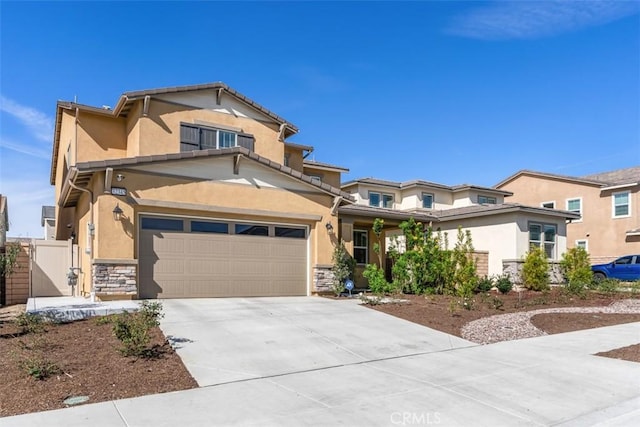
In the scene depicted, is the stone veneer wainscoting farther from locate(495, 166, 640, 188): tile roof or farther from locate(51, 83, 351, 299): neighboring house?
locate(495, 166, 640, 188): tile roof

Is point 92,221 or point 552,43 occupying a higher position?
point 552,43

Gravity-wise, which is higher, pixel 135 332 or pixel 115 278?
pixel 115 278

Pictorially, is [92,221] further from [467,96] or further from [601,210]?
[601,210]

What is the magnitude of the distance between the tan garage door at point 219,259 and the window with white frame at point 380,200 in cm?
1374

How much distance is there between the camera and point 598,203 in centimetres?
2922

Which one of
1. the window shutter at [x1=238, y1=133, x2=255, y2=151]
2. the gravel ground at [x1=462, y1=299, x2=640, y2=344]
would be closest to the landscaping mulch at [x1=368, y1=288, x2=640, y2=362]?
the gravel ground at [x1=462, y1=299, x2=640, y2=344]

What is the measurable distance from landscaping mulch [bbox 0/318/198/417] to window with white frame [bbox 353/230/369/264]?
12739mm

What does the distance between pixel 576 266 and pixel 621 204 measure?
11.6 metres

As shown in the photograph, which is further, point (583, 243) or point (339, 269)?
point (583, 243)

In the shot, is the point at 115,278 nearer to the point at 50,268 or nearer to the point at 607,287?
the point at 50,268

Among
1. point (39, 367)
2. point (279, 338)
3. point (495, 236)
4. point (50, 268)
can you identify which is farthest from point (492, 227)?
point (39, 367)

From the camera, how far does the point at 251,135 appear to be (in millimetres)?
17797

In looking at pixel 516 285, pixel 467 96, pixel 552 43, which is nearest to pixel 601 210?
pixel 516 285

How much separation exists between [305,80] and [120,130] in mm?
7560
